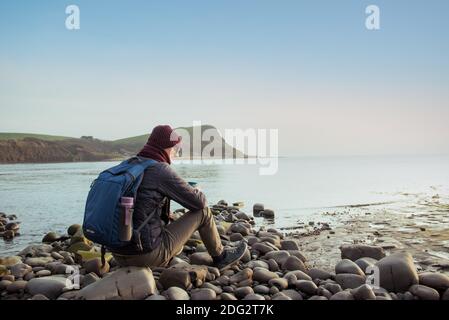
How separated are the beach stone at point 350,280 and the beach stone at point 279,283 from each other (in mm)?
880

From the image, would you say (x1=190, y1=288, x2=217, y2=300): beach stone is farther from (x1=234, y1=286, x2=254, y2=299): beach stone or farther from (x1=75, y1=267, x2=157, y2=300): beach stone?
(x1=75, y1=267, x2=157, y2=300): beach stone

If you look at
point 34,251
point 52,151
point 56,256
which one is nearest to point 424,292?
point 56,256

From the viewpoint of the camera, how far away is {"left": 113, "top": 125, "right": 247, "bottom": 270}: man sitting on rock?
17.7 feet

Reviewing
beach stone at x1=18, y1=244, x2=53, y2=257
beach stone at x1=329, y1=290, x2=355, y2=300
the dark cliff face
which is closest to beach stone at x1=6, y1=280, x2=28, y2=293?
beach stone at x1=18, y1=244, x2=53, y2=257

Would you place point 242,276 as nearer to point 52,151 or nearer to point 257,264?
point 257,264

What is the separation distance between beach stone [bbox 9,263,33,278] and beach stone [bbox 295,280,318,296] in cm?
429

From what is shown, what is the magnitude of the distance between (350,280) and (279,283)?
3.68ft

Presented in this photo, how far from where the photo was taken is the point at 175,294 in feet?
17.9

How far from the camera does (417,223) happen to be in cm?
1384

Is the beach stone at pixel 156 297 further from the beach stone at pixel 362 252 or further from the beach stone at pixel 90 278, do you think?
the beach stone at pixel 362 252

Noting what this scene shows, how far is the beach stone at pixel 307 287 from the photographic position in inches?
237

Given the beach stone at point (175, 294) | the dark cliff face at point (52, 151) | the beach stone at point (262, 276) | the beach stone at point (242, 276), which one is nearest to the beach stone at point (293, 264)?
the beach stone at point (262, 276)

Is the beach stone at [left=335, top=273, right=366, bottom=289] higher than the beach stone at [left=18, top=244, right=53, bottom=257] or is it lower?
higher
